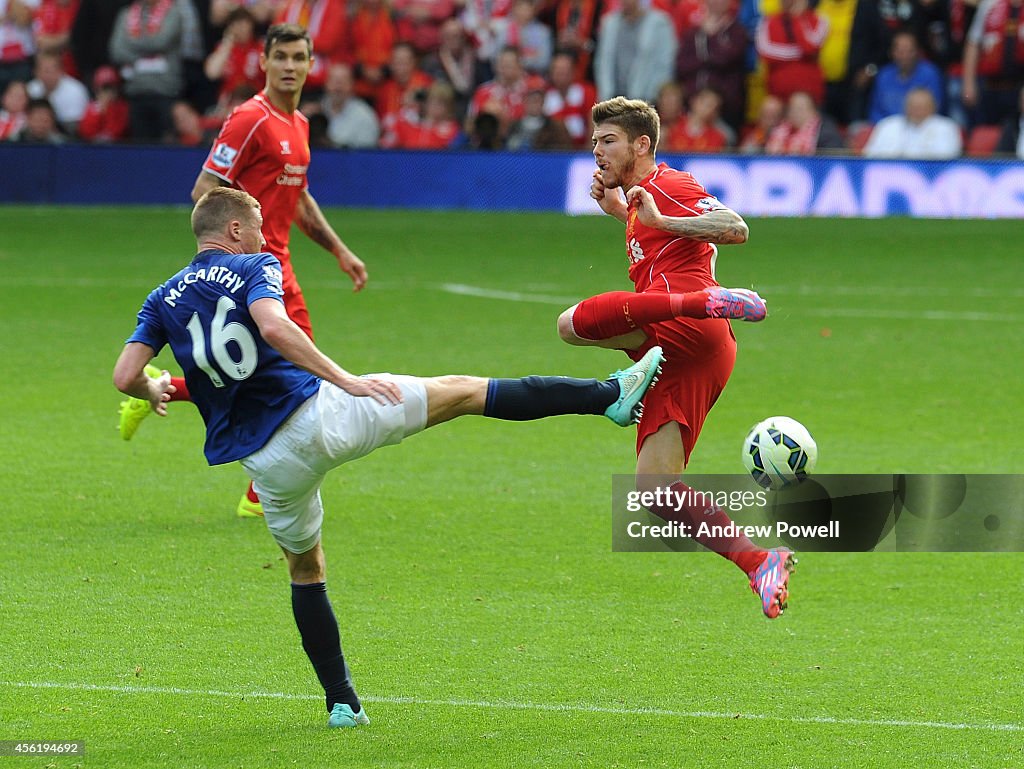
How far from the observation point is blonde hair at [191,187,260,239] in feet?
20.1

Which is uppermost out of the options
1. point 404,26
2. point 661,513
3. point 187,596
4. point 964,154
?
point 404,26

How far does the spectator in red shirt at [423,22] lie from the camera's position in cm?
2273

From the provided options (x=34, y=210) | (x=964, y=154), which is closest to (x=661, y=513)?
(x=964, y=154)

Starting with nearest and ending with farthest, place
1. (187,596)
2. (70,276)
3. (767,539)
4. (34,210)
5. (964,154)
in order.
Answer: (187,596) → (767,539) → (70,276) → (964,154) → (34,210)

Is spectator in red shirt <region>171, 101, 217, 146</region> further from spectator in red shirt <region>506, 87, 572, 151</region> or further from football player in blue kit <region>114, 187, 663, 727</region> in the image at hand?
football player in blue kit <region>114, 187, 663, 727</region>

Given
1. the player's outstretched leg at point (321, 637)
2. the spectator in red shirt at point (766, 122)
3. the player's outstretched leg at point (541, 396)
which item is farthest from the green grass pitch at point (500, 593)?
the spectator in red shirt at point (766, 122)

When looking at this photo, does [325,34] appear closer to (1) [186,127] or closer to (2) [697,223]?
(1) [186,127]

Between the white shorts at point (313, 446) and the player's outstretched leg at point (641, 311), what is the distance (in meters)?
1.03

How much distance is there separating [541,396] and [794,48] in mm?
15392

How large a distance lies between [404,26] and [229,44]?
2.32 m

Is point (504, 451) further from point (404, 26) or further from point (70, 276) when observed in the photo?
point (404, 26)

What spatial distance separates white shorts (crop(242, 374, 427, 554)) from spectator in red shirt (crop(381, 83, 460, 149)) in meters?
15.3

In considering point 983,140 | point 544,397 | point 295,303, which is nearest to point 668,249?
point 544,397

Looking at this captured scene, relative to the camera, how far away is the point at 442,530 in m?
9.18
